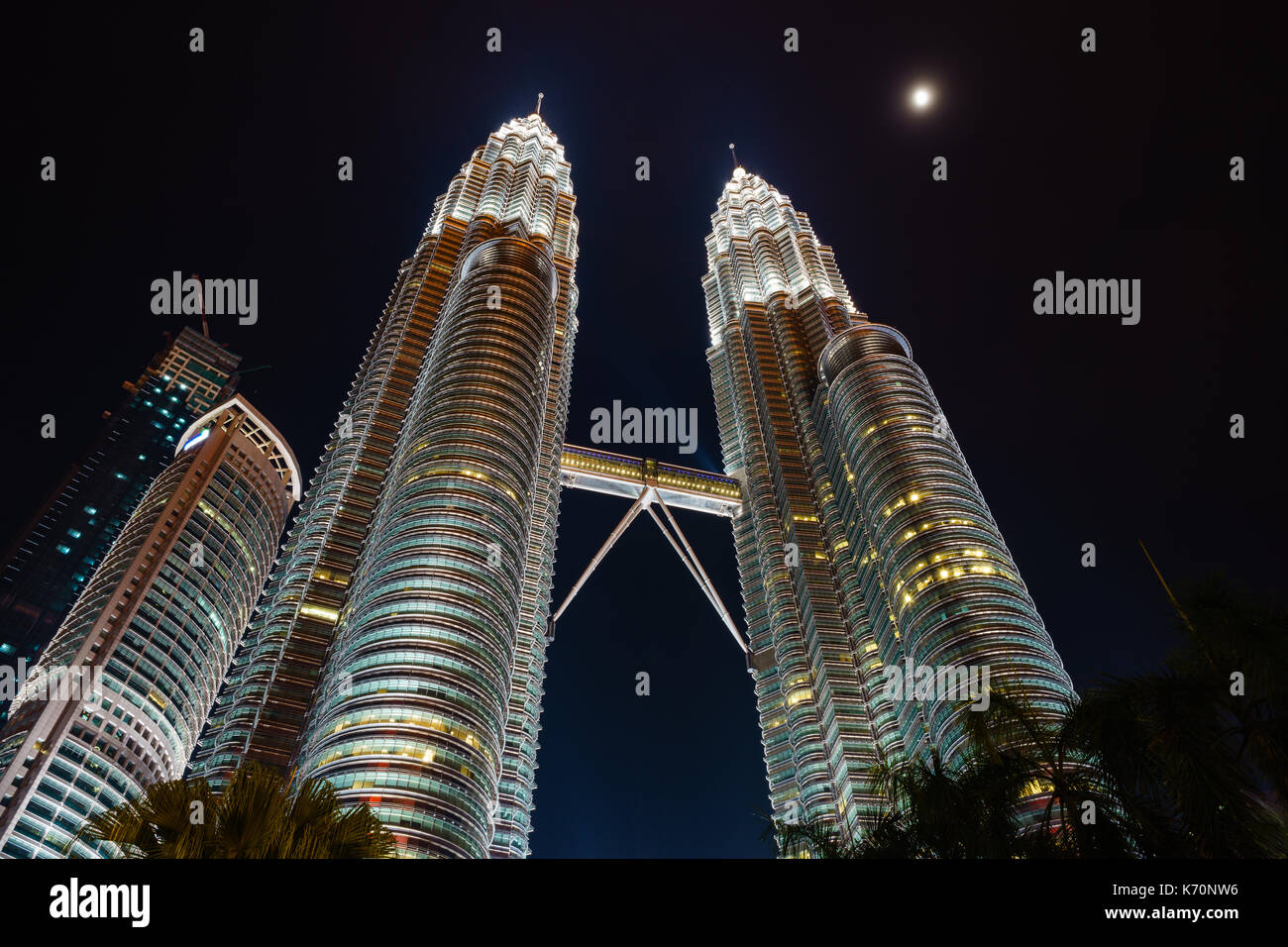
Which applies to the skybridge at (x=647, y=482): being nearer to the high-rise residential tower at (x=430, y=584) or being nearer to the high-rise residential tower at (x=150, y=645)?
the high-rise residential tower at (x=430, y=584)

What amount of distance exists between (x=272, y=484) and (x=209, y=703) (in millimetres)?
41638

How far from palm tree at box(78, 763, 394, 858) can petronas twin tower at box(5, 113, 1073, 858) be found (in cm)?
5182

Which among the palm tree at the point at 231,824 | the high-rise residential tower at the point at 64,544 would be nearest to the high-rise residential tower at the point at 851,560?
the palm tree at the point at 231,824

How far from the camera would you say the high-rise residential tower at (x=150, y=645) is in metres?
110

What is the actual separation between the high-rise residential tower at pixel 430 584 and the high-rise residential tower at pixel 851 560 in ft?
102

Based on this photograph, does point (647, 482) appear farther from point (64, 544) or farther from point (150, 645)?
point (64, 544)

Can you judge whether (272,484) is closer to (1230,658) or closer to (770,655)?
(770,655)

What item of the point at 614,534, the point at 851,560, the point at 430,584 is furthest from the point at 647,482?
the point at 430,584

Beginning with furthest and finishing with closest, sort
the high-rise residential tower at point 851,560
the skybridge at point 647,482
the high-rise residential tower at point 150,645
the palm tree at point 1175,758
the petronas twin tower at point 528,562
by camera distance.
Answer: the skybridge at point 647,482 < the high-rise residential tower at point 150,645 < the high-rise residential tower at point 851,560 < the petronas twin tower at point 528,562 < the palm tree at point 1175,758

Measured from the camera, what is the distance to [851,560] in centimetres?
12162

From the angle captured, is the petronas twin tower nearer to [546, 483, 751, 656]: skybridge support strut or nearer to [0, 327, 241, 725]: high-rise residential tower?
[546, 483, 751, 656]: skybridge support strut

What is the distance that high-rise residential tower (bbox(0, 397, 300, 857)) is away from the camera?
110 m

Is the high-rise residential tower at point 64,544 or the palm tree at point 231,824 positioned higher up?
the high-rise residential tower at point 64,544
